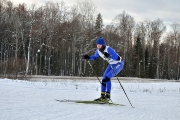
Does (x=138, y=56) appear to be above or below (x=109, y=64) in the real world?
above

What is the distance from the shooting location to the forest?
153 ft

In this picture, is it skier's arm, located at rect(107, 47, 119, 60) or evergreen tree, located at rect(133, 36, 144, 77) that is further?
evergreen tree, located at rect(133, 36, 144, 77)

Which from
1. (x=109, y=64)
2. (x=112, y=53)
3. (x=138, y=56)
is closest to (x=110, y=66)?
(x=109, y=64)

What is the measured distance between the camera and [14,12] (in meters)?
52.2

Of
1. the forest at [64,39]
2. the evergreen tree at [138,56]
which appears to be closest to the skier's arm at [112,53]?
the forest at [64,39]

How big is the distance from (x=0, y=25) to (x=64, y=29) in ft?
37.9

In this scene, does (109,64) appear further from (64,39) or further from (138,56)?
(138,56)

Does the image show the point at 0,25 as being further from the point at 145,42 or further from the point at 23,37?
the point at 145,42

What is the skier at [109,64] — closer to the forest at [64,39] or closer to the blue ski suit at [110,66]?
the blue ski suit at [110,66]

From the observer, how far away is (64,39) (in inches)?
1972

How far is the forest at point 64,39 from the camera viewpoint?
46.7 metres

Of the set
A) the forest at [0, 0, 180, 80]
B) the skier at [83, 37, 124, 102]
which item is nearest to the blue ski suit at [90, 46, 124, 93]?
the skier at [83, 37, 124, 102]

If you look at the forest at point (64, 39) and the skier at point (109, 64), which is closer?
the skier at point (109, 64)

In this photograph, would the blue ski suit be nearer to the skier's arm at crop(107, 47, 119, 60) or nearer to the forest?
the skier's arm at crop(107, 47, 119, 60)
